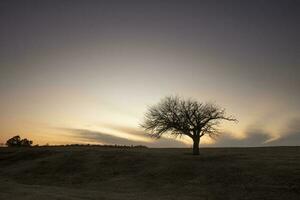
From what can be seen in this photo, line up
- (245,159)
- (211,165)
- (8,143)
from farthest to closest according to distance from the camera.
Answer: (8,143) → (245,159) → (211,165)

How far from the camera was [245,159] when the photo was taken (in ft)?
177

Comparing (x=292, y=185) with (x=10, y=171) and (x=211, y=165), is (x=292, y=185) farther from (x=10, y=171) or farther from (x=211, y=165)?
(x=10, y=171)

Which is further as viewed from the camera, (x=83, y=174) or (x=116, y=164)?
(x=116, y=164)

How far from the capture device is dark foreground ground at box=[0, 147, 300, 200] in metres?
36.4

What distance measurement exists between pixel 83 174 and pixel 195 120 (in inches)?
824

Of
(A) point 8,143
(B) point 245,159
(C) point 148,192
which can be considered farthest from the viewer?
(A) point 8,143

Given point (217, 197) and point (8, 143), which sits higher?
point (8, 143)

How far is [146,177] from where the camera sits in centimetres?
4731

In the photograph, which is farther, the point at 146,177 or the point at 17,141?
the point at 17,141

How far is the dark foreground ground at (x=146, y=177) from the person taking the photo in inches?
1435

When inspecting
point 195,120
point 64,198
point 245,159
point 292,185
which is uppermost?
point 195,120

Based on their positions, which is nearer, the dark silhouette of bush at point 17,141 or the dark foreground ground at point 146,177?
the dark foreground ground at point 146,177

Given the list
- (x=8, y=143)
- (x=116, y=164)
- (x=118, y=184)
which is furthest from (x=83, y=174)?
(x=8, y=143)

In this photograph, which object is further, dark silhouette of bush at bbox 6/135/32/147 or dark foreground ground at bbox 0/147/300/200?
dark silhouette of bush at bbox 6/135/32/147
